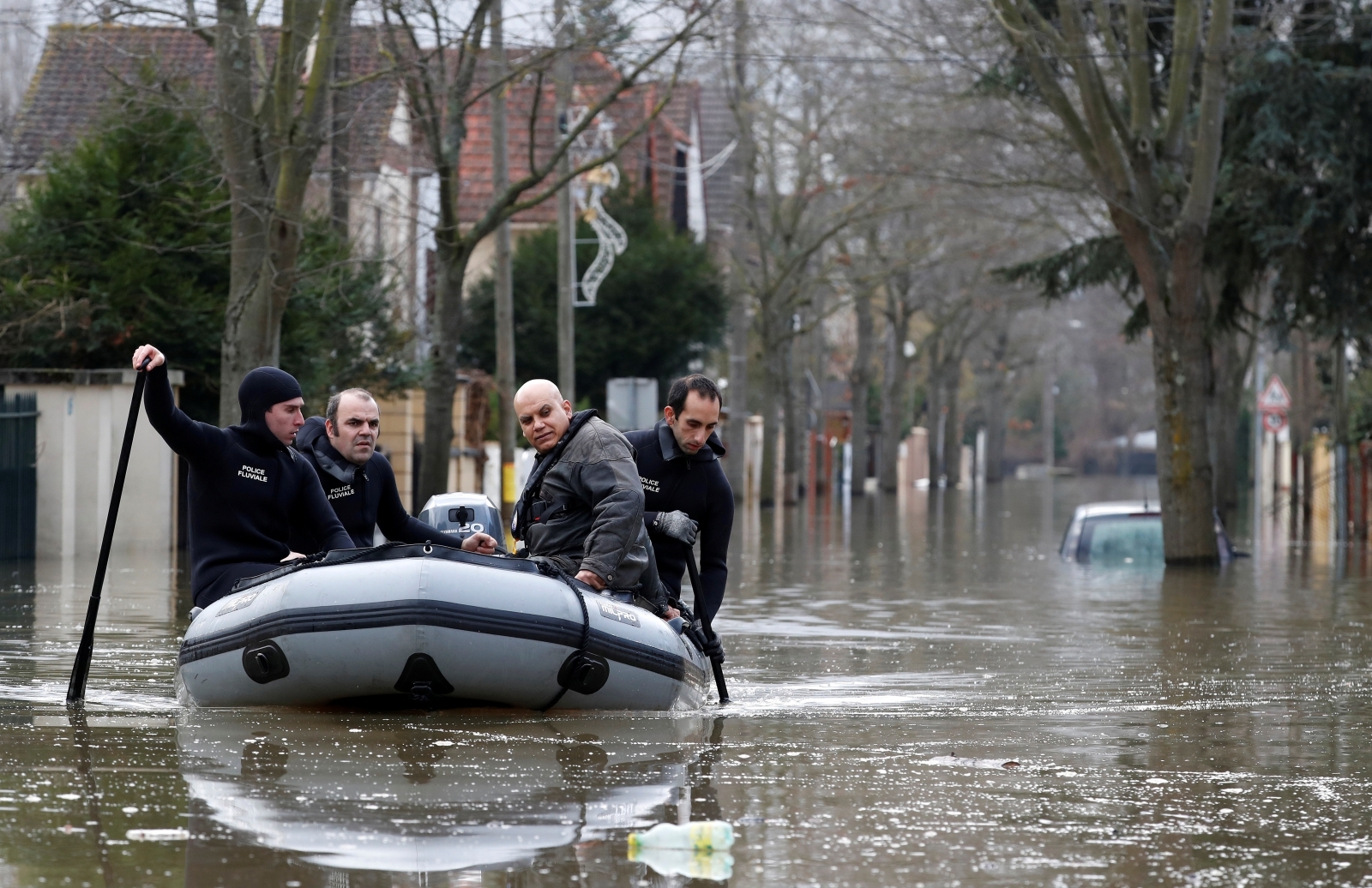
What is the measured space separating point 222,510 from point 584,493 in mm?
1540

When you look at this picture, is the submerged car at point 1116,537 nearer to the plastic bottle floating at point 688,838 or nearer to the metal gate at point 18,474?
the metal gate at point 18,474

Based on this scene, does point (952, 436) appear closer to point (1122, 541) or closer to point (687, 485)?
point (1122, 541)

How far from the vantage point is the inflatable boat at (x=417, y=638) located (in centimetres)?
808

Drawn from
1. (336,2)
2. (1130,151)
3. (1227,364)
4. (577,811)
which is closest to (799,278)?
(1227,364)

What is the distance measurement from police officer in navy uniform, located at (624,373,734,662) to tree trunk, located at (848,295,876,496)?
45621 mm

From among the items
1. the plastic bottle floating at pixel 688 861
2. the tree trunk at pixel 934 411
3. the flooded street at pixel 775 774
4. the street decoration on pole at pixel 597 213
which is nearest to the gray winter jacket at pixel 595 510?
the flooded street at pixel 775 774

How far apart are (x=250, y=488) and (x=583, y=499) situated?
1.40 m

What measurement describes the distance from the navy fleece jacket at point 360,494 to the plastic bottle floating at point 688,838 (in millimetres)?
4140

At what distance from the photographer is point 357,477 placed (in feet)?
32.6

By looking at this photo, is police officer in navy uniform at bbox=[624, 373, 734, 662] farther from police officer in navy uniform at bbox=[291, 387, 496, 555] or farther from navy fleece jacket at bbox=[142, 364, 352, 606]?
navy fleece jacket at bbox=[142, 364, 352, 606]

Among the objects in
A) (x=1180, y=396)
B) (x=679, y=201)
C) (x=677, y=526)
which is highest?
(x=679, y=201)

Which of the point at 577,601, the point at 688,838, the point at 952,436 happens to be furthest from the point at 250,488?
the point at 952,436

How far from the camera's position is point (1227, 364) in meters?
39.4

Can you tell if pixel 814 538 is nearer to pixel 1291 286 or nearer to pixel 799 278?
pixel 1291 286
